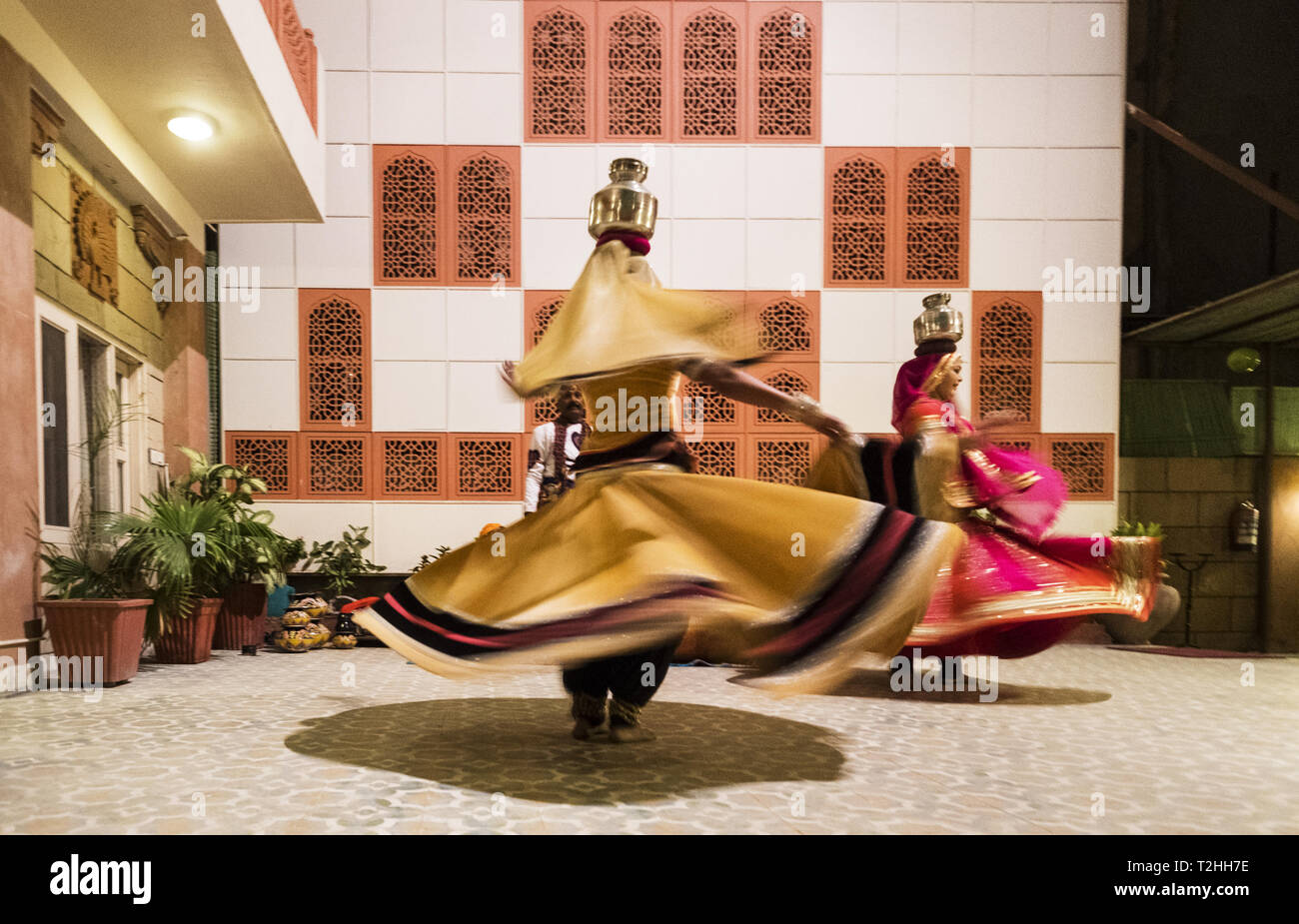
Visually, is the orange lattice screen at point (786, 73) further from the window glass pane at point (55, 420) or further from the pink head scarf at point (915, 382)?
the window glass pane at point (55, 420)

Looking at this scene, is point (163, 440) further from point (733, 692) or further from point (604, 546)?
point (604, 546)

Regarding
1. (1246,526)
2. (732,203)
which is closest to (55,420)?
(732,203)

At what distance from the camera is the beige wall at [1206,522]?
6734mm

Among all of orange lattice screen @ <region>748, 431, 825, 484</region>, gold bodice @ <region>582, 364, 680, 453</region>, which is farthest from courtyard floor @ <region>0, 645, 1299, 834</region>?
orange lattice screen @ <region>748, 431, 825, 484</region>

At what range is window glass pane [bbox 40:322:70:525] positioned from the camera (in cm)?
445

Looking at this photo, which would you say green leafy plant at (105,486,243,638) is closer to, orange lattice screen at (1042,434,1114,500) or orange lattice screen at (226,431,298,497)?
orange lattice screen at (226,431,298,497)

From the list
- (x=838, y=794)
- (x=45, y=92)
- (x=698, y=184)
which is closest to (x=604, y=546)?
(x=838, y=794)

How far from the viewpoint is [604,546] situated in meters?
2.34

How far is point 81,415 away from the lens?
495 centimetres

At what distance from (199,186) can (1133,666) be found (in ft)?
23.5

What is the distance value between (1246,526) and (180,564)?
25.3 feet

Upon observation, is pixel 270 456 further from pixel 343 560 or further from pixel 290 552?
pixel 343 560

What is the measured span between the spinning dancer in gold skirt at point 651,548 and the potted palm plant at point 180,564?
262 centimetres

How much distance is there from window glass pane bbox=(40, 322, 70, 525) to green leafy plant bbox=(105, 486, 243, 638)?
30 cm
